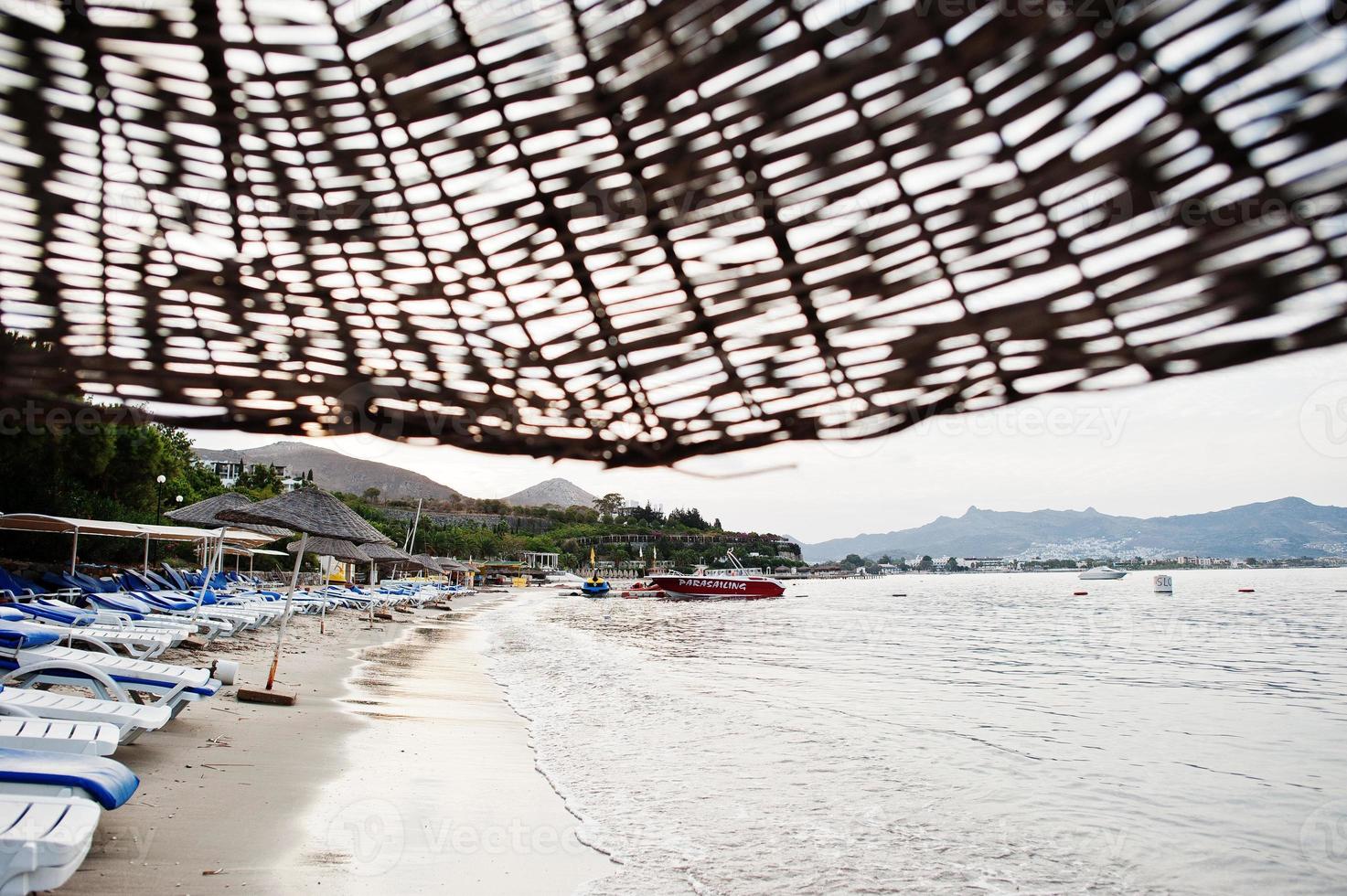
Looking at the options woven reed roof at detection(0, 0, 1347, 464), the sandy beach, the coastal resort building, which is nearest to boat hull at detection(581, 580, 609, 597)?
the coastal resort building

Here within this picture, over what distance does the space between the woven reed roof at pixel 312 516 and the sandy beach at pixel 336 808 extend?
1814 mm

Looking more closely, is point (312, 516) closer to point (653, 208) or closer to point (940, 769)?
point (940, 769)

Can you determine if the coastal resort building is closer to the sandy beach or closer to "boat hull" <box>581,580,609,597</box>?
"boat hull" <box>581,580,609,597</box>

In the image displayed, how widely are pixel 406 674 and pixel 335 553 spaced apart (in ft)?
7.62

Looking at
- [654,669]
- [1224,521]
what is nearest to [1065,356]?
[654,669]

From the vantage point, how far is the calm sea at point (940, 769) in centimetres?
622

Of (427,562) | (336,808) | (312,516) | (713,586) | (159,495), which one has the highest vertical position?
(159,495)

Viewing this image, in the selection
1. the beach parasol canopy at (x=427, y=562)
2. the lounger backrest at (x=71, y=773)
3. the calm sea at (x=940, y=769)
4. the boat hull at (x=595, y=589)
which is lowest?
the calm sea at (x=940, y=769)

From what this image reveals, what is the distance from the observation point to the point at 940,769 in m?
9.47

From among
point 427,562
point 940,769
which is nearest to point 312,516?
point 940,769

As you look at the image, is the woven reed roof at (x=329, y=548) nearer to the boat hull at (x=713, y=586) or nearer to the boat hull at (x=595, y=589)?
the boat hull at (x=713, y=586)

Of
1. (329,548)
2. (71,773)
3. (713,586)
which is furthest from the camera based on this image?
(713,586)

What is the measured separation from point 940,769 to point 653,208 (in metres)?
9.16

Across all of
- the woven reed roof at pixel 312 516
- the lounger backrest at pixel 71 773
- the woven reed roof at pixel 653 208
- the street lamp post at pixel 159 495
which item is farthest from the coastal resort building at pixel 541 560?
the woven reed roof at pixel 653 208
